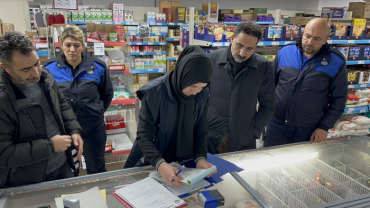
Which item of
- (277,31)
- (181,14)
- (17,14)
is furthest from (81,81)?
(181,14)

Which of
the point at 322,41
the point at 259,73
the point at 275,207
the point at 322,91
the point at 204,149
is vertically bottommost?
the point at 275,207

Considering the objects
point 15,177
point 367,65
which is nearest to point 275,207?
point 15,177

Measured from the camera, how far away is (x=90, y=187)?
153 cm

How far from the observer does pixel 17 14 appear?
561 cm

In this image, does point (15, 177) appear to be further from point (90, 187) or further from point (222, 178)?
point (222, 178)

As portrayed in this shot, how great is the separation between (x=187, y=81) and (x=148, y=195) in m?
0.62

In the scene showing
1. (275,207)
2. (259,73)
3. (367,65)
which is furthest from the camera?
(367,65)

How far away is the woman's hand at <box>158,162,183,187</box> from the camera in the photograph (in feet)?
4.88

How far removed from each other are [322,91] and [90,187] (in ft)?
7.22

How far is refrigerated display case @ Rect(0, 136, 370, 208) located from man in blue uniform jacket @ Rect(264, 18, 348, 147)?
590 mm

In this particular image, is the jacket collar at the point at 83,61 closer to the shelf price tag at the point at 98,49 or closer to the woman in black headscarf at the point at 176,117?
the shelf price tag at the point at 98,49

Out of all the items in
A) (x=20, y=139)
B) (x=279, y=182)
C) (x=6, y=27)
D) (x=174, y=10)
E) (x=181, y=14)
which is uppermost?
(x=174, y=10)

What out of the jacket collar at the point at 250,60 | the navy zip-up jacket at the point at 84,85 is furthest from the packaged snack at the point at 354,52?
the navy zip-up jacket at the point at 84,85

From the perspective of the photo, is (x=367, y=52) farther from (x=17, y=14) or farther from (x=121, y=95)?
(x=17, y=14)
